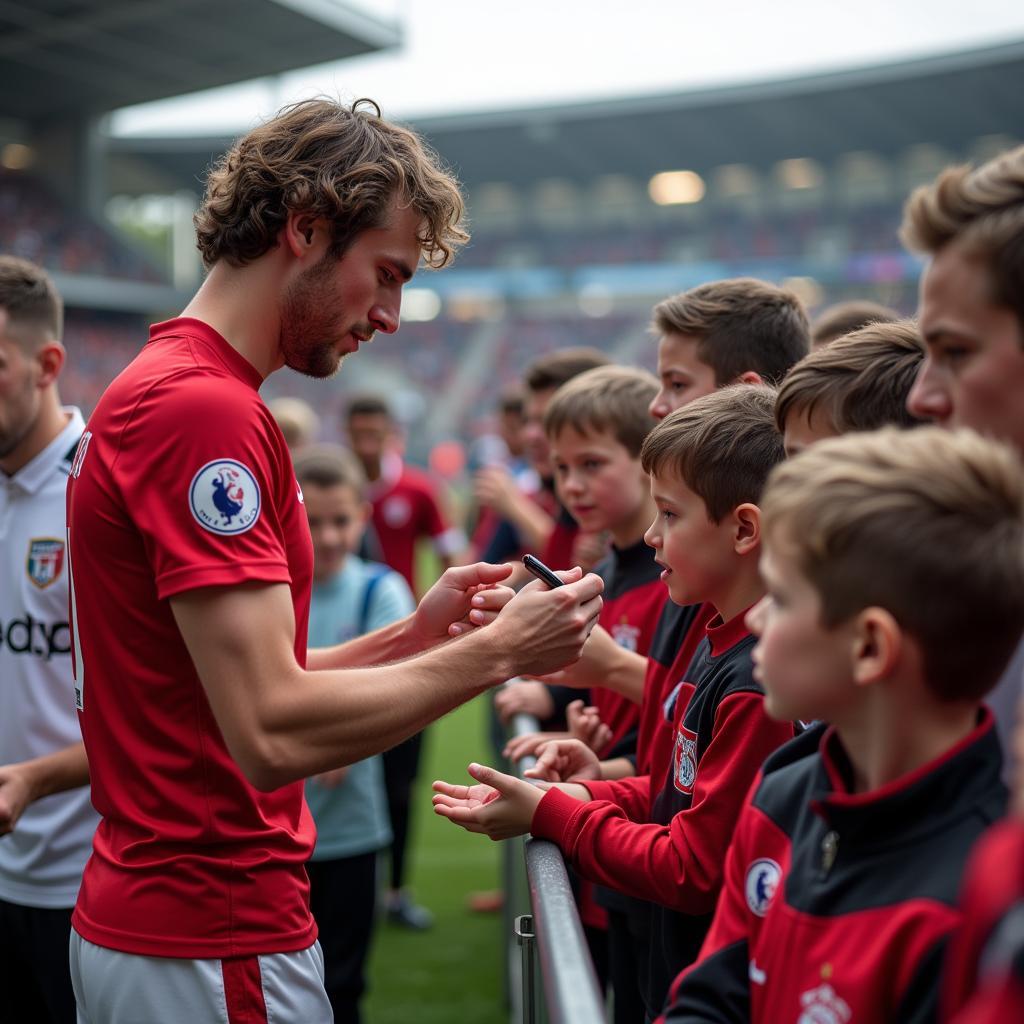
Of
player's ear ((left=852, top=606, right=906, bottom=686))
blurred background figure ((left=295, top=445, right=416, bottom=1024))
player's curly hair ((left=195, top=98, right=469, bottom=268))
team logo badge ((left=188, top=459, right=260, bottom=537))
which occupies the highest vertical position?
player's curly hair ((left=195, top=98, right=469, bottom=268))

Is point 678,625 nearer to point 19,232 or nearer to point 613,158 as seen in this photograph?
point 19,232

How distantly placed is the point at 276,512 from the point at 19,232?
2937 cm

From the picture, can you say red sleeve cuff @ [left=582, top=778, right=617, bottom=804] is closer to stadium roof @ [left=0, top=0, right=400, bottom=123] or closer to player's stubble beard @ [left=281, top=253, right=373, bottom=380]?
player's stubble beard @ [left=281, top=253, right=373, bottom=380]

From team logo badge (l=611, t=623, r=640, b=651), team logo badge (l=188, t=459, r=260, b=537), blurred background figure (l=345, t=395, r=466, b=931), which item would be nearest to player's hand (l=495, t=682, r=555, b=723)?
team logo badge (l=611, t=623, r=640, b=651)

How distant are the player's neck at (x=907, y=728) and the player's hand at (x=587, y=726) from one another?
4.61 ft

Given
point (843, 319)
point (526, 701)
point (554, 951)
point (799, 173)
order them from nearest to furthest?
point (554, 951), point (526, 701), point (843, 319), point (799, 173)

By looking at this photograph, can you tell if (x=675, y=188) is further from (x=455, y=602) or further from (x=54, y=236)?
(x=455, y=602)

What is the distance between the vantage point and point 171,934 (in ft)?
6.49

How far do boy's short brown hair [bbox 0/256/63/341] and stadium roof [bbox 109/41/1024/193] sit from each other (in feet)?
99.0

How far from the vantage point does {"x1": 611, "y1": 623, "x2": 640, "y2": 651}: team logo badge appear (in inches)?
125

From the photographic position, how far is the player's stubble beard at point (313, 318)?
2199 mm

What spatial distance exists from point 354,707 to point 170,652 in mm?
346

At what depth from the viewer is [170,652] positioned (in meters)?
2.00

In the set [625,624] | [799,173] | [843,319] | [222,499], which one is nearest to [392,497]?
[843,319]
